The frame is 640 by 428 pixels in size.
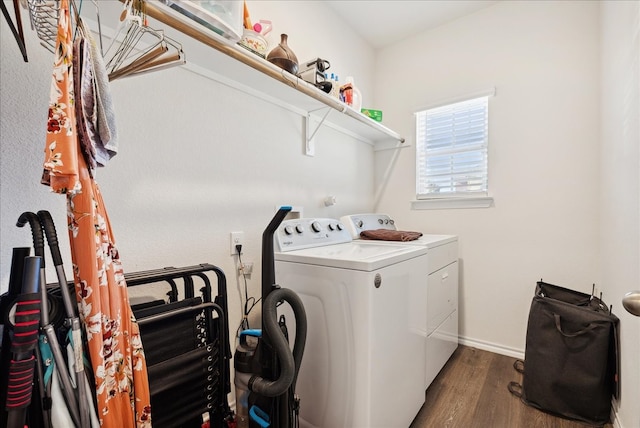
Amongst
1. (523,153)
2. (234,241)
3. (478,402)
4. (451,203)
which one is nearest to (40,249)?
(234,241)

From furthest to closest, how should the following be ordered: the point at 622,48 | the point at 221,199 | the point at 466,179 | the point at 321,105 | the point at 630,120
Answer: the point at 466,179, the point at 321,105, the point at 221,199, the point at 622,48, the point at 630,120

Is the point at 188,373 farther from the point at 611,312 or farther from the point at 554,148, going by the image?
the point at 554,148

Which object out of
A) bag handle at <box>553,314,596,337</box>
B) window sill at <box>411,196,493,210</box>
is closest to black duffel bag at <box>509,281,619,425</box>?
bag handle at <box>553,314,596,337</box>

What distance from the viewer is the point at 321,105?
186 cm

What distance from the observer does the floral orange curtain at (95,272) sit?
1.91 feet

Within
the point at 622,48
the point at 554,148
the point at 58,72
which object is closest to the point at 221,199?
the point at 58,72

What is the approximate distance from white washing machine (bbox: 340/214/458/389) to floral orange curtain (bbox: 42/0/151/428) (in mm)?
1397

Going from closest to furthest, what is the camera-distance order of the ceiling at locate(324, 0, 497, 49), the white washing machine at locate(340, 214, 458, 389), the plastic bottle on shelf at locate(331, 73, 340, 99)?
the white washing machine at locate(340, 214, 458, 389), the plastic bottle on shelf at locate(331, 73, 340, 99), the ceiling at locate(324, 0, 497, 49)

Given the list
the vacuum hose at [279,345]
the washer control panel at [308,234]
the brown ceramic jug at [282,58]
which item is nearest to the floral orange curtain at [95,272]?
the vacuum hose at [279,345]

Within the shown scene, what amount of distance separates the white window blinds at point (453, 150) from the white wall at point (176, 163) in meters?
1.15

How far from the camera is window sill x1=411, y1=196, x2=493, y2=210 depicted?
7.55 ft

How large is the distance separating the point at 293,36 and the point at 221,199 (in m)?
1.26

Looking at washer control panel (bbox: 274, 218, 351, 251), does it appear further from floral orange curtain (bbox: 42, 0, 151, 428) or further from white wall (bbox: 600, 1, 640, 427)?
white wall (bbox: 600, 1, 640, 427)

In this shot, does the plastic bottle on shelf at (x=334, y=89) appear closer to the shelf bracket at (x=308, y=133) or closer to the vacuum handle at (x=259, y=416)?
the shelf bracket at (x=308, y=133)
